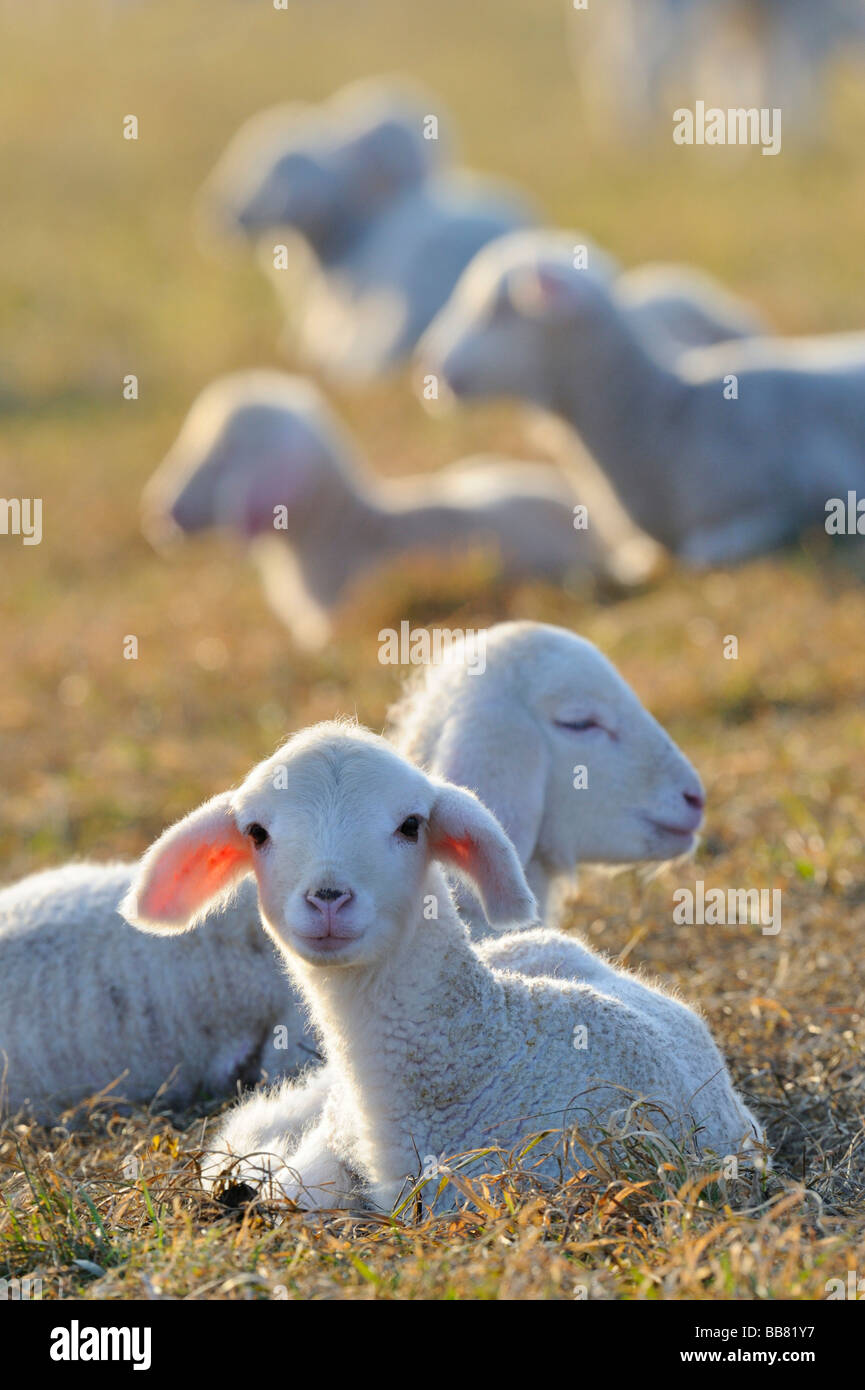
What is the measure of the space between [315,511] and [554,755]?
168 inches

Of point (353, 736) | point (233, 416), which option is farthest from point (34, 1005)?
point (233, 416)

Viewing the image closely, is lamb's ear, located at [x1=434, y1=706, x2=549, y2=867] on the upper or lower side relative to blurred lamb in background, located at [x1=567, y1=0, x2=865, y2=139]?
lower

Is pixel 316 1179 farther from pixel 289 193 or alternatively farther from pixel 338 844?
pixel 289 193

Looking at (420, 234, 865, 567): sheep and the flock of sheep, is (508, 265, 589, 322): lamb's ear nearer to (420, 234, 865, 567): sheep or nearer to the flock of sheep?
(420, 234, 865, 567): sheep

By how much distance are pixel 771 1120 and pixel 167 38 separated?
107ft

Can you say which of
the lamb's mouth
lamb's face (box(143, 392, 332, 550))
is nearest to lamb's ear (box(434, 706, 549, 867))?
the lamb's mouth

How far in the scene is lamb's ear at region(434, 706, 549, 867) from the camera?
3.72 metres

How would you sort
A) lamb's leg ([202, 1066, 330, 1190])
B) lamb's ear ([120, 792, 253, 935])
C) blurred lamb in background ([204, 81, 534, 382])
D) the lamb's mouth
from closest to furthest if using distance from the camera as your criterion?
1. lamb's ear ([120, 792, 253, 935])
2. lamb's leg ([202, 1066, 330, 1190])
3. the lamb's mouth
4. blurred lamb in background ([204, 81, 534, 382])

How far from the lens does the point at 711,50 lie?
29.8m

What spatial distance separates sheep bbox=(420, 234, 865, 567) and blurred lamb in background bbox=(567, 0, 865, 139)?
20.4 meters

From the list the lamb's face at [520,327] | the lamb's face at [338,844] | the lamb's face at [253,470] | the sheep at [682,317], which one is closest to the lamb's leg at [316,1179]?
the lamb's face at [338,844]

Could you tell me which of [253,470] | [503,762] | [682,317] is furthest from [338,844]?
[682,317]

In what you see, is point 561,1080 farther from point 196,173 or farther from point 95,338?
point 196,173

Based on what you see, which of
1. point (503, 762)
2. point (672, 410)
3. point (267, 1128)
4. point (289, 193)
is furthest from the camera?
point (289, 193)
